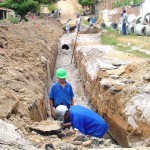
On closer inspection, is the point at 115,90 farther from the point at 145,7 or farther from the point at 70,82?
the point at 145,7

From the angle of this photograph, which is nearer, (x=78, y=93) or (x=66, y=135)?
(x=66, y=135)

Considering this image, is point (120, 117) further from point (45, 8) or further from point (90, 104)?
point (45, 8)

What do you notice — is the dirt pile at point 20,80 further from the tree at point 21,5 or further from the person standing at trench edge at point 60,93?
the tree at point 21,5

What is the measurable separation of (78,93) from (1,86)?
515cm

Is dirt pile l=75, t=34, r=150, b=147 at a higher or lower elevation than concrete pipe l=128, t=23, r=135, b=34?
lower

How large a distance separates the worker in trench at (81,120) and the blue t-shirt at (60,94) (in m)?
0.97

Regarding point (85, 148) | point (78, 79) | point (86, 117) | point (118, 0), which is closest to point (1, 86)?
point (86, 117)

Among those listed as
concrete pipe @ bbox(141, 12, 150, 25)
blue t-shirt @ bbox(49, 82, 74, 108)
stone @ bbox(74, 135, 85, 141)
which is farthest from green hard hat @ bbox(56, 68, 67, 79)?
concrete pipe @ bbox(141, 12, 150, 25)

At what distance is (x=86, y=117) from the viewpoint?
6645 millimetres

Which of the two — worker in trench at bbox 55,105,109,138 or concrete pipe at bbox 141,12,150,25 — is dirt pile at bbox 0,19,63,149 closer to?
worker in trench at bbox 55,105,109,138

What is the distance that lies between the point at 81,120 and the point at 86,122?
0.14 m

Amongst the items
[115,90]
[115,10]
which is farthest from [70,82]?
[115,10]

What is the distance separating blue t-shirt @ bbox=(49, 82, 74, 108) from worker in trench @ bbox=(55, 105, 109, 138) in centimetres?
97

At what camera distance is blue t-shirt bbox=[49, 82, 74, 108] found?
7625 millimetres
